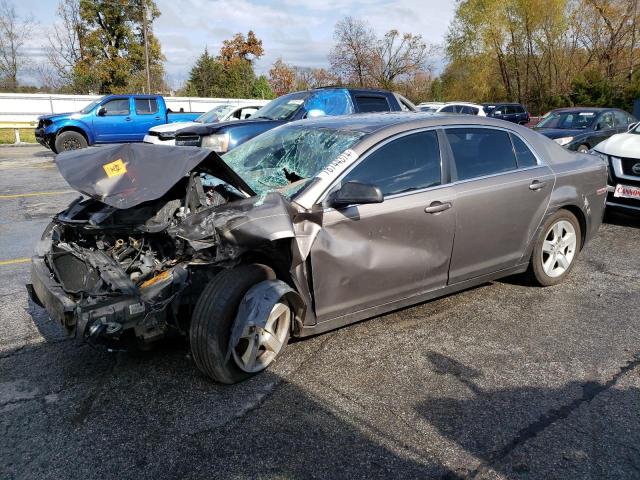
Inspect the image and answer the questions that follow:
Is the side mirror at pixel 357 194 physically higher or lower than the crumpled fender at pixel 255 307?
higher

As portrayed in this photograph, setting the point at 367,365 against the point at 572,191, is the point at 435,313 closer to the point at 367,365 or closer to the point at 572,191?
the point at 367,365

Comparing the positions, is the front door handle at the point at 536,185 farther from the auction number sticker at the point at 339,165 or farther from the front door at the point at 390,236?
the auction number sticker at the point at 339,165

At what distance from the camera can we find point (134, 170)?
352cm

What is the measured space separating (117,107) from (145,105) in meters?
0.90

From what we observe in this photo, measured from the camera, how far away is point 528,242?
4.51 meters

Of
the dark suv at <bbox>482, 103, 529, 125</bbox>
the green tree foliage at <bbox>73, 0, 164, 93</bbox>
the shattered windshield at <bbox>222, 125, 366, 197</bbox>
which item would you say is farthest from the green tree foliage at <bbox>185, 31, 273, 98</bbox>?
the shattered windshield at <bbox>222, 125, 366, 197</bbox>

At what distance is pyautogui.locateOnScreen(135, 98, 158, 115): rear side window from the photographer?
56.6ft

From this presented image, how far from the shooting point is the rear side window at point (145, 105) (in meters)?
17.3

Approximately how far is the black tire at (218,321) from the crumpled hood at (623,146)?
625cm

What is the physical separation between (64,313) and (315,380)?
1515mm

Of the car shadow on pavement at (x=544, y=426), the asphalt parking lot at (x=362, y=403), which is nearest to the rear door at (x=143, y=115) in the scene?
the asphalt parking lot at (x=362, y=403)

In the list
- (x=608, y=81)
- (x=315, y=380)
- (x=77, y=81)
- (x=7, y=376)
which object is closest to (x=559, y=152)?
(x=315, y=380)

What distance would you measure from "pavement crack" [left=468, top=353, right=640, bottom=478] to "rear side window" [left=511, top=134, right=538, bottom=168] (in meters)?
1.77

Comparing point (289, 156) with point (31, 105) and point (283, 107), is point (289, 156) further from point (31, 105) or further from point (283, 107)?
point (31, 105)
